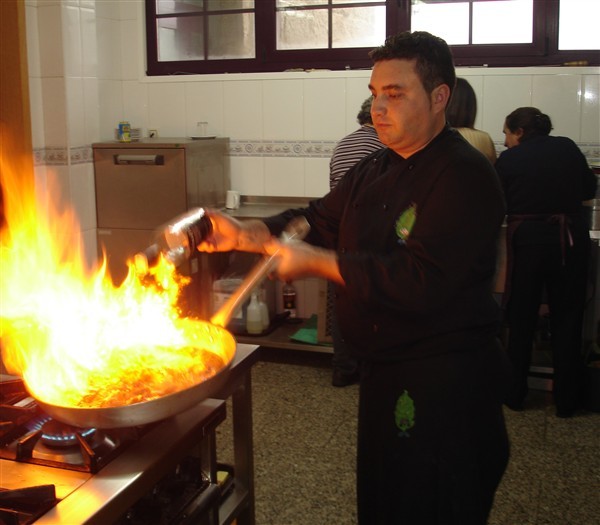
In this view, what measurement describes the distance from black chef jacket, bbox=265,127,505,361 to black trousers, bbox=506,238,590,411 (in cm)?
191

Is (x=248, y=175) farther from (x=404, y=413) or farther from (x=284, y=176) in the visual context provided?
(x=404, y=413)

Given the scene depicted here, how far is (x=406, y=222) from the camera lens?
172 cm

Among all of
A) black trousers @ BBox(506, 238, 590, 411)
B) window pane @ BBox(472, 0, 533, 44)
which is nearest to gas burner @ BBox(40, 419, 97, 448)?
black trousers @ BBox(506, 238, 590, 411)

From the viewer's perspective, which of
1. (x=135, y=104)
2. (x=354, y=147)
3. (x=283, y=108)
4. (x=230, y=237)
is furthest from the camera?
(x=135, y=104)

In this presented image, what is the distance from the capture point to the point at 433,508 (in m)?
1.81

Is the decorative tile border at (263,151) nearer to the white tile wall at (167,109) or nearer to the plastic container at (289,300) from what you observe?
the white tile wall at (167,109)

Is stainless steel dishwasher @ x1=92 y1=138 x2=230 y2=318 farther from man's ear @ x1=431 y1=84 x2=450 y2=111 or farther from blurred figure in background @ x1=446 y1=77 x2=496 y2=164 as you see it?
man's ear @ x1=431 y1=84 x2=450 y2=111

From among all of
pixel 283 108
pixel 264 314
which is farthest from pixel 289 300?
pixel 283 108

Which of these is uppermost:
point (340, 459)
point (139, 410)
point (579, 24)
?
point (579, 24)

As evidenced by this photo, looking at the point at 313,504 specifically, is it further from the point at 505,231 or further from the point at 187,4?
the point at 187,4

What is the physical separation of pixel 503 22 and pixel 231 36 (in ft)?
5.61

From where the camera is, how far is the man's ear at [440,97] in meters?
1.73

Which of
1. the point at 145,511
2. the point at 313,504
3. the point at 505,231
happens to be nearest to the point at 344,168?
the point at 505,231

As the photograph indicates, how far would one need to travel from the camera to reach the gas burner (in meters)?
1.38
